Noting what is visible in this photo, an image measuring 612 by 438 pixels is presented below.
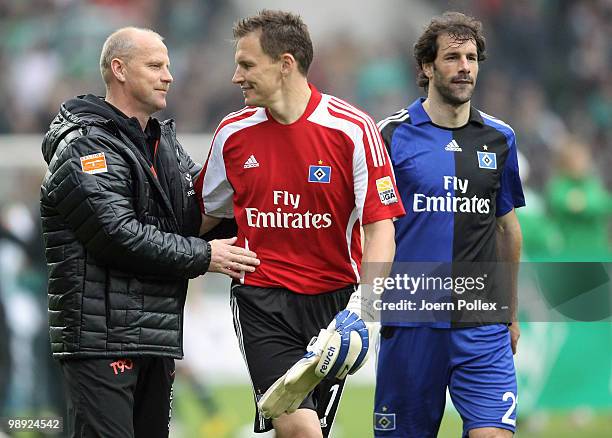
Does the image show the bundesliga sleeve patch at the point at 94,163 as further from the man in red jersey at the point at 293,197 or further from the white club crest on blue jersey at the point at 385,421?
the white club crest on blue jersey at the point at 385,421

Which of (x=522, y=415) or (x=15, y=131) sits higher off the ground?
(x=15, y=131)

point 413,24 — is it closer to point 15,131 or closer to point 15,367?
point 15,131

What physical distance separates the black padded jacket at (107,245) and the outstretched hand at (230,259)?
79mm

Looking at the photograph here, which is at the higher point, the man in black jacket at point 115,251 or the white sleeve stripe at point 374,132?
the white sleeve stripe at point 374,132

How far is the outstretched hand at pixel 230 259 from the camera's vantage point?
569cm

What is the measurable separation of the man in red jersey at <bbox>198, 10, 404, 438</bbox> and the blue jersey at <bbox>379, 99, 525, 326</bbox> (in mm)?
438

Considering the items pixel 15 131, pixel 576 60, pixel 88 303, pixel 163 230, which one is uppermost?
pixel 576 60

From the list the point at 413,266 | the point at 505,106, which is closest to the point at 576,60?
the point at 505,106

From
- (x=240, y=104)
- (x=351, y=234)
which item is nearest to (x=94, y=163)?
(x=351, y=234)

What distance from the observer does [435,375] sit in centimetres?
624

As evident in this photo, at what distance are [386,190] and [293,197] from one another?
46 cm

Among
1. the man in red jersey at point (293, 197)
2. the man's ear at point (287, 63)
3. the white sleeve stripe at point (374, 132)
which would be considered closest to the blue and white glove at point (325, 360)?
the man in red jersey at point (293, 197)

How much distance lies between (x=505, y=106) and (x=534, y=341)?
7.36m

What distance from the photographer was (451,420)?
9.86 m
